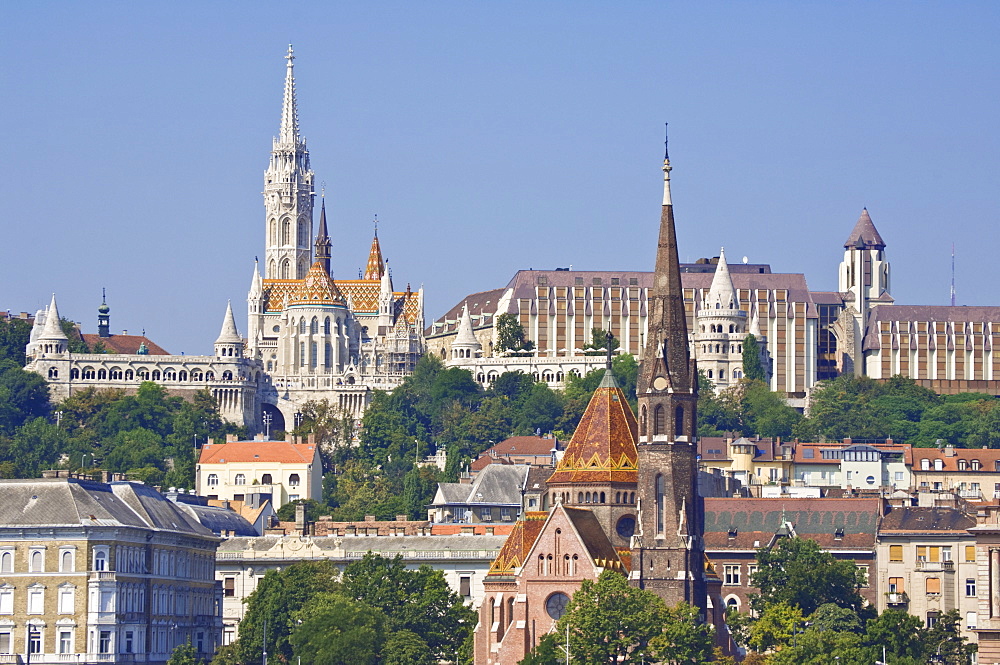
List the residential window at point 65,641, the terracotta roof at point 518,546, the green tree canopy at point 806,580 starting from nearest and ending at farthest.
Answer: the residential window at point 65,641, the terracotta roof at point 518,546, the green tree canopy at point 806,580

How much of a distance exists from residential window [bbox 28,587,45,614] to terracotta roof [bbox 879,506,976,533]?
41.8m

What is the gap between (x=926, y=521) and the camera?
459ft

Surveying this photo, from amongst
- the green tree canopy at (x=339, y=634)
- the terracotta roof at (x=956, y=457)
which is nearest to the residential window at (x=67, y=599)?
the green tree canopy at (x=339, y=634)

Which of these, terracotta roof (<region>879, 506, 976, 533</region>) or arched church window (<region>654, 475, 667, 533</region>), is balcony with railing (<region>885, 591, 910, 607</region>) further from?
arched church window (<region>654, 475, 667, 533</region>)

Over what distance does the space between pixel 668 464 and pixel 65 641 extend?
26868 millimetres

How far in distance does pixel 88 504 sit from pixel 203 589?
575 inches

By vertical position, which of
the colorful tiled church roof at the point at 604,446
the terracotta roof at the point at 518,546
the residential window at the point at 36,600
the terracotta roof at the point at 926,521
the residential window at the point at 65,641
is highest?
the colorful tiled church roof at the point at 604,446

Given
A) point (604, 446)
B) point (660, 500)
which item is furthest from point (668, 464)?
point (604, 446)

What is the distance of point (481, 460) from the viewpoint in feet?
639

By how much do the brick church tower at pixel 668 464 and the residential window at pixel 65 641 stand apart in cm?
2432

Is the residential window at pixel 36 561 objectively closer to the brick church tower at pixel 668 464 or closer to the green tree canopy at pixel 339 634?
the green tree canopy at pixel 339 634

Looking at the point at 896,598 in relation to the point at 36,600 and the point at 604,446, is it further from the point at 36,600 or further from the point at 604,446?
the point at 36,600

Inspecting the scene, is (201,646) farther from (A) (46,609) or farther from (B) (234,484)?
(B) (234,484)

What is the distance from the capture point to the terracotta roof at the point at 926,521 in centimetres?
13812
